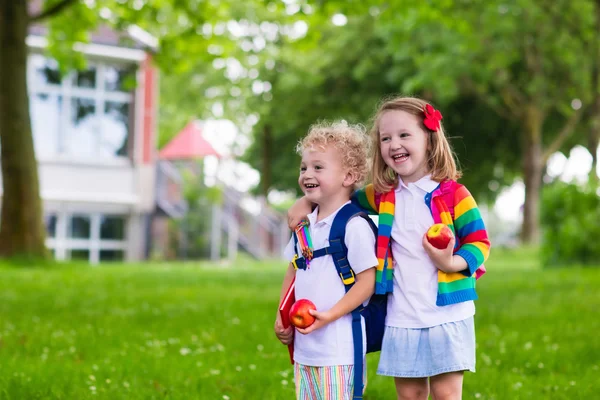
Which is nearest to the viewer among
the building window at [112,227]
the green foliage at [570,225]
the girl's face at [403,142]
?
the girl's face at [403,142]

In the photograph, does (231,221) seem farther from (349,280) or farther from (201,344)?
(349,280)

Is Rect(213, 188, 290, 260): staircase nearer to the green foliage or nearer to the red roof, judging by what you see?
the red roof

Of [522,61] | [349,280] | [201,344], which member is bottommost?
[201,344]

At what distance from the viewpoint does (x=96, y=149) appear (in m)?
26.0

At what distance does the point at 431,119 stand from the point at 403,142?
148 millimetres

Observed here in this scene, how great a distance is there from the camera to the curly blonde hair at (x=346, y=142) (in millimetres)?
3426

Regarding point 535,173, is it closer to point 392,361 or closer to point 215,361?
point 215,361

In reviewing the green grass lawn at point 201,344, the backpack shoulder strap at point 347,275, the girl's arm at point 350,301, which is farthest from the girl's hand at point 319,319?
the green grass lawn at point 201,344

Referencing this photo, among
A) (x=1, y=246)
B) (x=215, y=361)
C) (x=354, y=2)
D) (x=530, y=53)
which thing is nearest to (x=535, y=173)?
(x=530, y=53)

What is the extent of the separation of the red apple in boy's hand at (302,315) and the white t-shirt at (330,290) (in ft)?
0.32

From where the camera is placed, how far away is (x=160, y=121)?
47.4 meters

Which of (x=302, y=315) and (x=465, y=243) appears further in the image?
(x=465, y=243)

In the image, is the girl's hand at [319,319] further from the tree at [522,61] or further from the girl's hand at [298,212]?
the tree at [522,61]

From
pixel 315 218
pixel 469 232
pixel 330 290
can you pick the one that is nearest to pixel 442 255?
pixel 469 232
